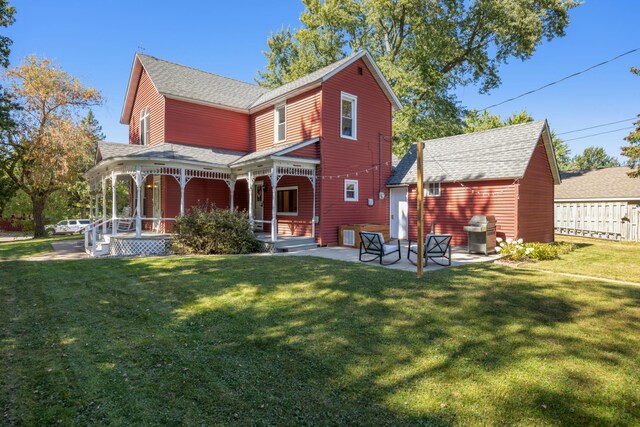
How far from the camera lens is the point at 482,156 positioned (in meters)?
15.7

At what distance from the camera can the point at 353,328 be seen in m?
5.17

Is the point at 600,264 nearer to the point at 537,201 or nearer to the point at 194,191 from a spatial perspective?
the point at 537,201

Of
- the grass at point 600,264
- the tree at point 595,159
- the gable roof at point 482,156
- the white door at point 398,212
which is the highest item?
the tree at point 595,159

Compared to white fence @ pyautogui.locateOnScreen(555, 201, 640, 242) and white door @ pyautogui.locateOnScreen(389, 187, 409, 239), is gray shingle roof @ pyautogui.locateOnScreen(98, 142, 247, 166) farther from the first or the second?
white fence @ pyautogui.locateOnScreen(555, 201, 640, 242)

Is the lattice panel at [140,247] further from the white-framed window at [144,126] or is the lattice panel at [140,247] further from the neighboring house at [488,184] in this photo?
the neighboring house at [488,184]

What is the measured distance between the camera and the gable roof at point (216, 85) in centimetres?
1611

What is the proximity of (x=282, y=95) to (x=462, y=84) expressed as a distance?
63.7 ft

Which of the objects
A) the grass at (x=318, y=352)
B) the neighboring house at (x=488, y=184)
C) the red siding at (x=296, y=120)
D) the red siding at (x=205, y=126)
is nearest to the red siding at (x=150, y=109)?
the red siding at (x=205, y=126)

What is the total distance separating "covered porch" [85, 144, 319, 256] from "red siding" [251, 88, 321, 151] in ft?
5.22

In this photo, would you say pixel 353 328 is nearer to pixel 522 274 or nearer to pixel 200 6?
pixel 522 274

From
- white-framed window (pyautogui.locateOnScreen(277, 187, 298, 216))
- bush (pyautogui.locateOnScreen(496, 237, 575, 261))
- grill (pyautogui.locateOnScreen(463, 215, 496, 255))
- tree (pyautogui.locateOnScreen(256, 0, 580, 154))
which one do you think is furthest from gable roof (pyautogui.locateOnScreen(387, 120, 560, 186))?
tree (pyautogui.locateOnScreen(256, 0, 580, 154))

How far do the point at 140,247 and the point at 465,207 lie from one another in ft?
43.4

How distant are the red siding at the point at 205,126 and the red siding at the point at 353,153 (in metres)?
5.94

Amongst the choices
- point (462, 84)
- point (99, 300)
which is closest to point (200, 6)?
point (99, 300)
